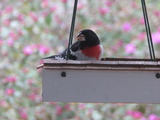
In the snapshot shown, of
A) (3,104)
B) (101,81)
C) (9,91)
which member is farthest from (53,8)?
(101,81)

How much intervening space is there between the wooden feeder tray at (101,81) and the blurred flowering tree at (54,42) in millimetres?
1897

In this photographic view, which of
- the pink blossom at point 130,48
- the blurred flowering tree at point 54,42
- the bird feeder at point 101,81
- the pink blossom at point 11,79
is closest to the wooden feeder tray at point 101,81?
the bird feeder at point 101,81

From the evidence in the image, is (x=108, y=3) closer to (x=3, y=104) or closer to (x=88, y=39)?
(x=3, y=104)

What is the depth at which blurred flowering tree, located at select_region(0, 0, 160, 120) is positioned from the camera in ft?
14.3

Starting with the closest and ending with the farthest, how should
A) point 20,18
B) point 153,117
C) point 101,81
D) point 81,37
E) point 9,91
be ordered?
point 101,81
point 81,37
point 153,117
point 9,91
point 20,18

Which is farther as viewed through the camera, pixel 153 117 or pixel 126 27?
pixel 126 27

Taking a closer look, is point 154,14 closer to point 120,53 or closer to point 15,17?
point 120,53

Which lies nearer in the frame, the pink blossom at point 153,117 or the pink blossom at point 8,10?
the pink blossom at point 153,117

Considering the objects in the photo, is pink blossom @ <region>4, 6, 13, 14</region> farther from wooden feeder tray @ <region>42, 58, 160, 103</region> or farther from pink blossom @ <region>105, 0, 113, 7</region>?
wooden feeder tray @ <region>42, 58, 160, 103</region>

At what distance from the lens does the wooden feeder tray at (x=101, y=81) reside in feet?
7.16

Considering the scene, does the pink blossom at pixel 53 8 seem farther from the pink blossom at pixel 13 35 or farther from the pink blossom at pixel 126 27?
the pink blossom at pixel 126 27

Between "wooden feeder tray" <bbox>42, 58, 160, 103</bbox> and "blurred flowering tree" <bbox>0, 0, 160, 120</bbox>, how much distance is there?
190 cm

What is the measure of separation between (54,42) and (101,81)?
2.49 m

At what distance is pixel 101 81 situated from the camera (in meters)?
2.23
